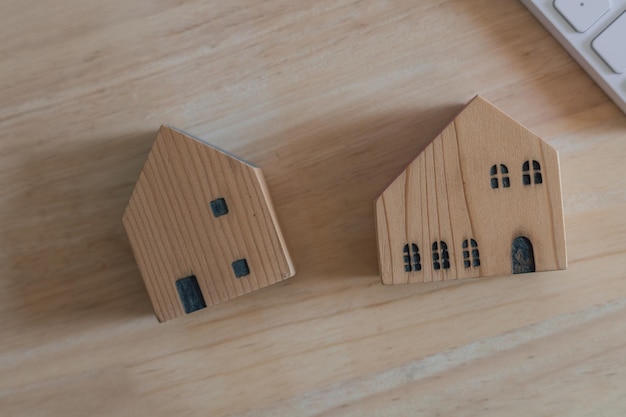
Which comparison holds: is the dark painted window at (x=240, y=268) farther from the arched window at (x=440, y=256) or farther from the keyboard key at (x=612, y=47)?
the keyboard key at (x=612, y=47)

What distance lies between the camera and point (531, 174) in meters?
0.51

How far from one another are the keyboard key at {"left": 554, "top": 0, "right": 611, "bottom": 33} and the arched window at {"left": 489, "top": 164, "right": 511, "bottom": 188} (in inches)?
6.1

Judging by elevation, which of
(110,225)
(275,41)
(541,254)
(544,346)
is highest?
(275,41)

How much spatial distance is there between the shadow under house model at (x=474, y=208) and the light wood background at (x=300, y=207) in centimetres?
6

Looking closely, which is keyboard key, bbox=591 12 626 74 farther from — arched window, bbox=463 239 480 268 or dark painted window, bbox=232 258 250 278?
dark painted window, bbox=232 258 250 278

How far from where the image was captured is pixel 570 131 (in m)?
0.56

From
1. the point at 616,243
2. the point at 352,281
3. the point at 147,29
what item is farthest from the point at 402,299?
Result: the point at 147,29

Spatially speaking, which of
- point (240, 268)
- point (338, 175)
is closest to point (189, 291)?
point (240, 268)

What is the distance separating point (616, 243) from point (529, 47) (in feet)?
0.69

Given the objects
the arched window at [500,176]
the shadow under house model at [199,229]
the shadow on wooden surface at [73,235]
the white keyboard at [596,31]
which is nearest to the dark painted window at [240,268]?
the shadow under house model at [199,229]

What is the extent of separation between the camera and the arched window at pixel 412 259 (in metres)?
0.52

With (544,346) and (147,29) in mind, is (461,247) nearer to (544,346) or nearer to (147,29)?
(544,346)

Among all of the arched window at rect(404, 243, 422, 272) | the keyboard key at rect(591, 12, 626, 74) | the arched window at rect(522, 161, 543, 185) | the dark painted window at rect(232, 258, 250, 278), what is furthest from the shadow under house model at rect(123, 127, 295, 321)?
the keyboard key at rect(591, 12, 626, 74)

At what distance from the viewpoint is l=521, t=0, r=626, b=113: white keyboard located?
54cm
